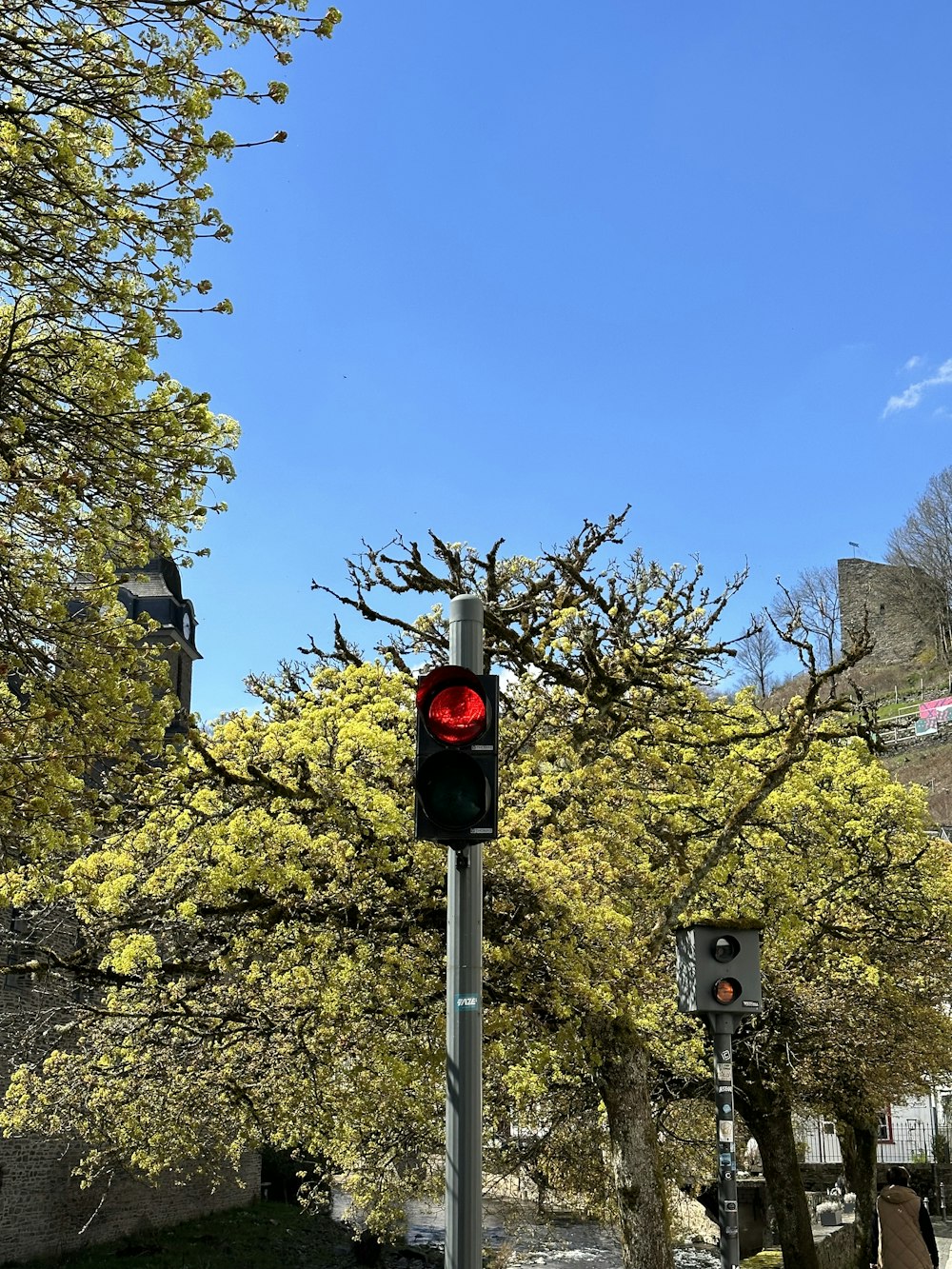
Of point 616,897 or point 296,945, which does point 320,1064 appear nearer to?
point 296,945

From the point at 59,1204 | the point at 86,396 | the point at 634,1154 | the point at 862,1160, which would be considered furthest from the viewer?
the point at 59,1204

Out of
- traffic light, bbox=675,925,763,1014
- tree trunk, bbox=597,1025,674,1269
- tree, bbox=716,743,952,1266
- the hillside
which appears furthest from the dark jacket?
the hillside

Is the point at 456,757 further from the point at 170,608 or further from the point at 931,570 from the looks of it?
the point at 931,570

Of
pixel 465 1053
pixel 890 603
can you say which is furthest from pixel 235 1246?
pixel 890 603

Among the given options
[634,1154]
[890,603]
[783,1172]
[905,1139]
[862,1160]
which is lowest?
[905,1139]

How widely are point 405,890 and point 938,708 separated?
7212 centimetres

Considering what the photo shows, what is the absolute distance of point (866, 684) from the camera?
93062mm

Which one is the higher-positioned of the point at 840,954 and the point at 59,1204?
the point at 840,954

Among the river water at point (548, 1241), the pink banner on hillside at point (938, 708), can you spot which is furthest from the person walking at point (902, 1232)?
the pink banner on hillside at point (938, 708)

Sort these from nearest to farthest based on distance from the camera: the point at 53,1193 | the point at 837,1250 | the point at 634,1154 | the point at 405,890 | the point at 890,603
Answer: the point at 405,890 → the point at 634,1154 → the point at 837,1250 → the point at 53,1193 → the point at 890,603

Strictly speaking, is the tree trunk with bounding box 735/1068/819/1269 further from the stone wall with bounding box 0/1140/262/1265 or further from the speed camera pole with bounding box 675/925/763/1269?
the stone wall with bounding box 0/1140/262/1265

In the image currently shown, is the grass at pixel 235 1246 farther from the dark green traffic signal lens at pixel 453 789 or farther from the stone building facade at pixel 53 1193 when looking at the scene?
the dark green traffic signal lens at pixel 453 789

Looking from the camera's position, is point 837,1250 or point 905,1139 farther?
point 905,1139

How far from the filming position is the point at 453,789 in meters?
4.81
